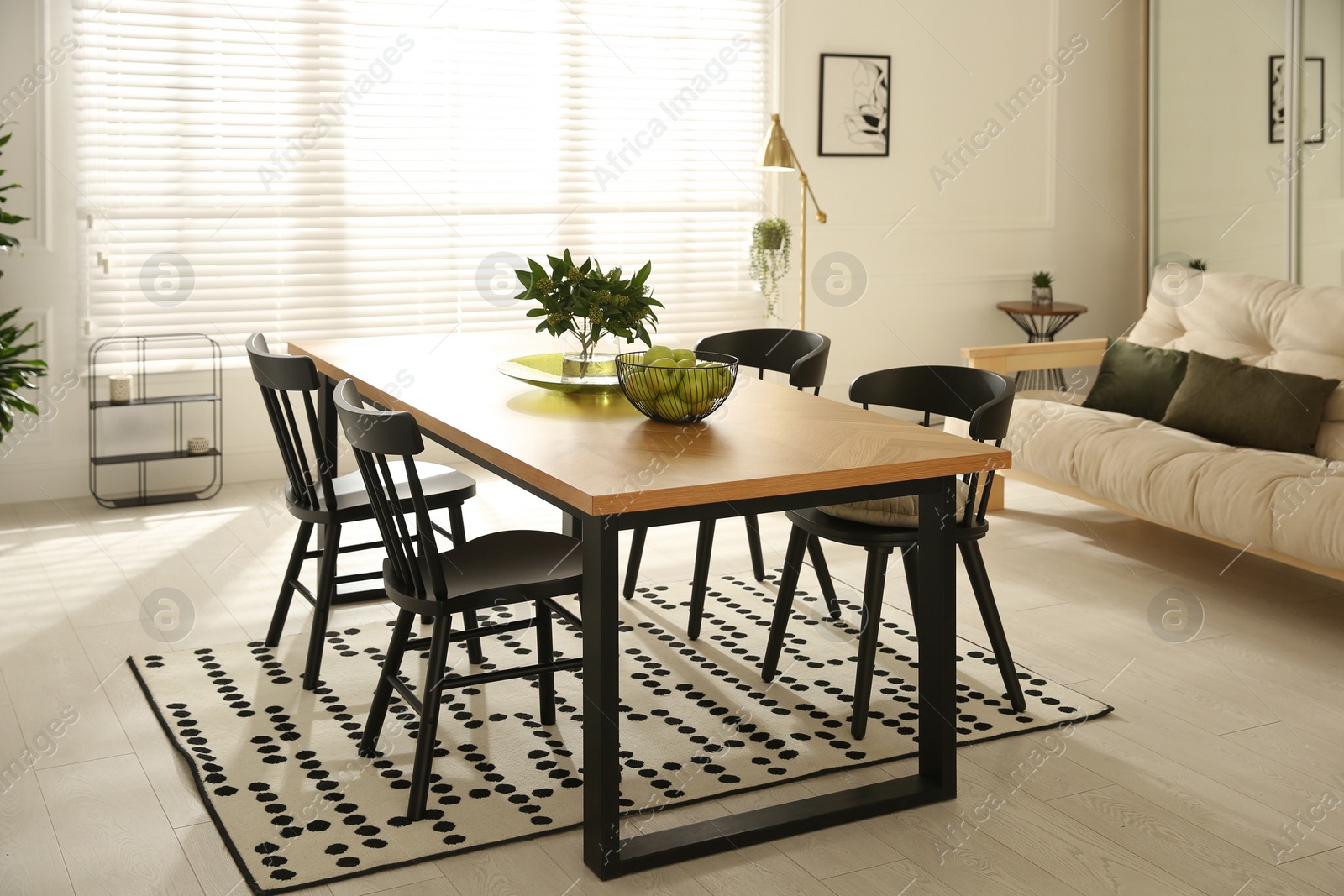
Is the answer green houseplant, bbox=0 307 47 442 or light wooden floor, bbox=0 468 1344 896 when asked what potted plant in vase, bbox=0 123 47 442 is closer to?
green houseplant, bbox=0 307 47 442

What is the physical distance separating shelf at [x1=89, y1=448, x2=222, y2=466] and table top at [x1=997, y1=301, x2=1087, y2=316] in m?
3.95

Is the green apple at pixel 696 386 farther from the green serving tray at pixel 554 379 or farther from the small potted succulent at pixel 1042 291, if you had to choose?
the small potted succulent at pixel 1042 291

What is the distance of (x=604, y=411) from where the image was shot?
117 inches

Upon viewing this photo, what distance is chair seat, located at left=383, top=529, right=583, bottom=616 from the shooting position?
2504 mm

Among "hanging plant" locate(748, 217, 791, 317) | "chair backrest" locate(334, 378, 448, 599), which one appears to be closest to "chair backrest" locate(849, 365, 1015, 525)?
"chair backrest" locate(334, 378, 448, 599)

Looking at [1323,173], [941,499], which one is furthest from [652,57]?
[941,499]

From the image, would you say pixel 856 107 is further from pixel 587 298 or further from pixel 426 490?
pixel 426 490

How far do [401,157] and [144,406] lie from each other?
1.50m

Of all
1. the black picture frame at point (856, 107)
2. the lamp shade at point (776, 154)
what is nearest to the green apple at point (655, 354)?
the lamp shade at point (776, 154)

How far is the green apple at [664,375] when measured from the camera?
271cm

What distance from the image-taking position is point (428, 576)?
2600 millimetres

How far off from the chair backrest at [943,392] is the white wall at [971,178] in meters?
3.09

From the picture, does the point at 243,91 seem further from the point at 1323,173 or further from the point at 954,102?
the point at 1323,173

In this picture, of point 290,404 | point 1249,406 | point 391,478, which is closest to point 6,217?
point 290,404
